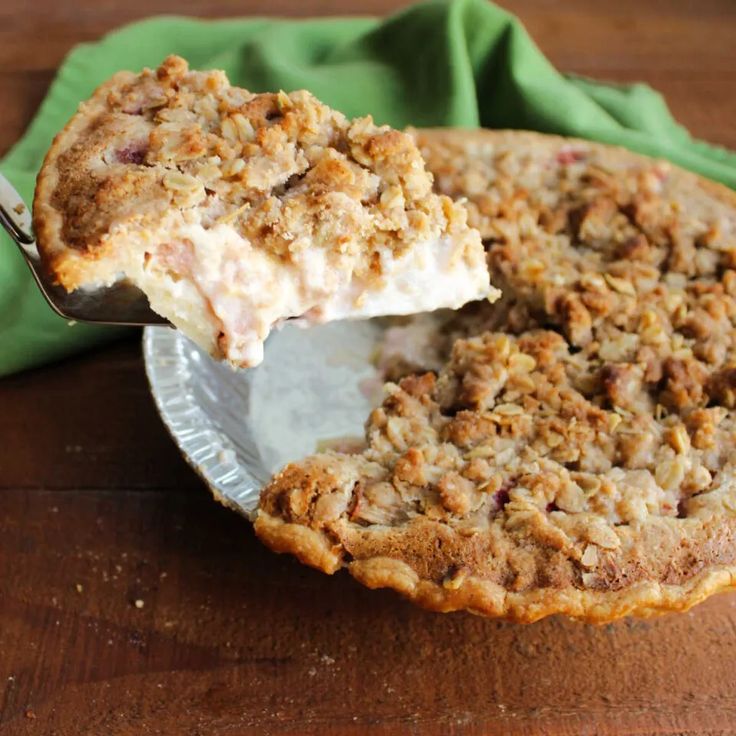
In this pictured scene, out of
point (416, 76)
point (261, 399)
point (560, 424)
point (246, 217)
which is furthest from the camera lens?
point (416, 76)

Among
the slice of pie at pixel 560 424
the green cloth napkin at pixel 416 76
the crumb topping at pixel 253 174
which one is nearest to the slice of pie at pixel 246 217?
the crumb topping at pixel 253 174

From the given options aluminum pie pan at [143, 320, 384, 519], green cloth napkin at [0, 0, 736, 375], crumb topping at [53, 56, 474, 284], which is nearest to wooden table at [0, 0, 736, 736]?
aluminum pie pan at [143, 320, 384, 519]

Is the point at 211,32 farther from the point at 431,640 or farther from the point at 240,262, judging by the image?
the point at 431,640

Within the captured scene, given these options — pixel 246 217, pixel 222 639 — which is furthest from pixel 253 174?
pixel 222 639

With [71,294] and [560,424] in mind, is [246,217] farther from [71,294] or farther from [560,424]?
[560,424]

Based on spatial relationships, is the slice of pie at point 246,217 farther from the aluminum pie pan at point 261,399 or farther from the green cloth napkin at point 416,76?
the green cloth napkin at point 416,76

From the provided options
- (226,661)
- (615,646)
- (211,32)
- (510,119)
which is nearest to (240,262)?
(226,661)
